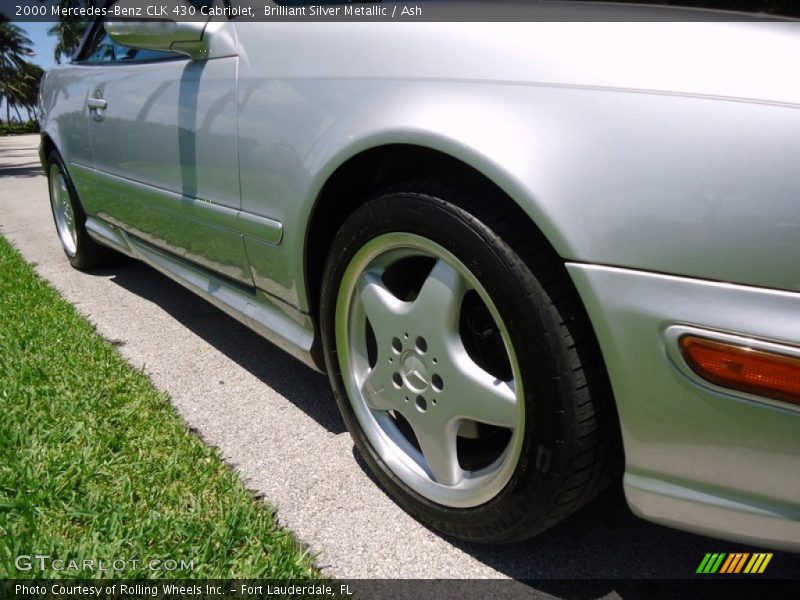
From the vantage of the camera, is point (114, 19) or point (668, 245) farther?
point (114, 19)

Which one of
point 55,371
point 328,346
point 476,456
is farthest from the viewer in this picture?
point 55,371

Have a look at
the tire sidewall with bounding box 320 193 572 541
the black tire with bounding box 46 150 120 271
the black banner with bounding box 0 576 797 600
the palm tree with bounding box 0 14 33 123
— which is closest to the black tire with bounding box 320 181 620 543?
the tire sidewall with bounding box 320 193 572 541

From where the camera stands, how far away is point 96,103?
2.93 m

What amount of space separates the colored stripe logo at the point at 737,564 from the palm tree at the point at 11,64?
54789 millimetres

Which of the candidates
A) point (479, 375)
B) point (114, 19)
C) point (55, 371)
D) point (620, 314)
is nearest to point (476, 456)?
point (479, 375)

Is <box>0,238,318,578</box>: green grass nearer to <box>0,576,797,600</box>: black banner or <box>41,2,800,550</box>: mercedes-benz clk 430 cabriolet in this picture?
<box>0,576,797,600</box>: black banner

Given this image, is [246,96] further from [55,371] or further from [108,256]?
[108,256]

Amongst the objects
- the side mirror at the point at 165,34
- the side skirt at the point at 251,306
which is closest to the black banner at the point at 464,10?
the side mirror at the point at 165,34

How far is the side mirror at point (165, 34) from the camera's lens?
199 centimetres

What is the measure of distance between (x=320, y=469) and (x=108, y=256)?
9.11 ft

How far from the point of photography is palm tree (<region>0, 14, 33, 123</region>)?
46.5 metres

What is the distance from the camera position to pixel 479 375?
1.38 metres

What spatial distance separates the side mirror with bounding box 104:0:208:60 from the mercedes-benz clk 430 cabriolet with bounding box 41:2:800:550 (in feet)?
0.04

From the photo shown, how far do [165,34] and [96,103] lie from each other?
1.13 meters
